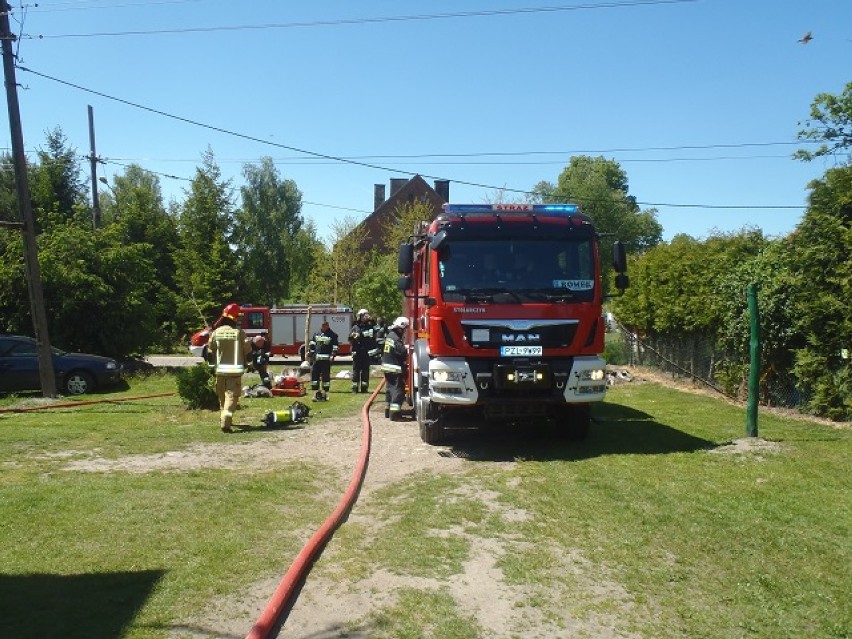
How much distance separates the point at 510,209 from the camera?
34.3 ft

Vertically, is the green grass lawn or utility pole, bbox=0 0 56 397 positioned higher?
utility pole, bbox=0 0 56 397

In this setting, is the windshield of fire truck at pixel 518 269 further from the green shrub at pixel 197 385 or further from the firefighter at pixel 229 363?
the green shrub at pixel 197 385

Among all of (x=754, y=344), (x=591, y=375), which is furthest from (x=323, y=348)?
(x=754, y=344)

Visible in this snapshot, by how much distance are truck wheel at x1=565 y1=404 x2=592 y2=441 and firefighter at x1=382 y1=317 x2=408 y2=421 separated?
361cm

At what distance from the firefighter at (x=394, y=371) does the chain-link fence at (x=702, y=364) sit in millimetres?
6606

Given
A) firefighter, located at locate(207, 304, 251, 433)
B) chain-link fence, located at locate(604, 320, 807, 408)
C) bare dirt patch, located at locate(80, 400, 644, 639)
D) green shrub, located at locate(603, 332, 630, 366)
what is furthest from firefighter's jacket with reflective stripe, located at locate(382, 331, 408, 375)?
green shrub, located at locate(603, 332, 630, 366)

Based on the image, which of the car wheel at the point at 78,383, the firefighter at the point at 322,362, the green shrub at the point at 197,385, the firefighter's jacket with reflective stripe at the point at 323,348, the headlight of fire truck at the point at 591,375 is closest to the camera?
the headlight of fire truck at the point at 591,375

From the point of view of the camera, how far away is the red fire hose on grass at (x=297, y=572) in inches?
167

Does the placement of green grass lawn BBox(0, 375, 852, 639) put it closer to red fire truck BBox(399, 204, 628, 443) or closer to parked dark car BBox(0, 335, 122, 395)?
red fire truck BBox(399, 204, 628, 443)

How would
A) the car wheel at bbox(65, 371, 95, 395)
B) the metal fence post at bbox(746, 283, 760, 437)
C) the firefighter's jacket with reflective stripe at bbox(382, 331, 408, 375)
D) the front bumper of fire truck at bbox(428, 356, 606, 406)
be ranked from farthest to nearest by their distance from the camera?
1. the car wheel at bbox(65, 371, 95, 395)
2. the firefighter's jacket with reflective stripe at bbox(382, 331, 408, 375)
3. the front bumper of fire truck at bbox(428, 356, 606, 406)
4. the metal fence post at bbox(746, 283, 760, 437)

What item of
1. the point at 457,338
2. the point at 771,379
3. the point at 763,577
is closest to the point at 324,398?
the point at 457,338

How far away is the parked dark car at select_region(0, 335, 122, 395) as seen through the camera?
1852cm

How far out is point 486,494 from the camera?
24.8ft

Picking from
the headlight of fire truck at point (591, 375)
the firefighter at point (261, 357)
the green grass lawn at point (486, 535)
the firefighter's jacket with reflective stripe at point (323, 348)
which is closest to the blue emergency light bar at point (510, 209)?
the headlight of fire truck at point (591, 375)
